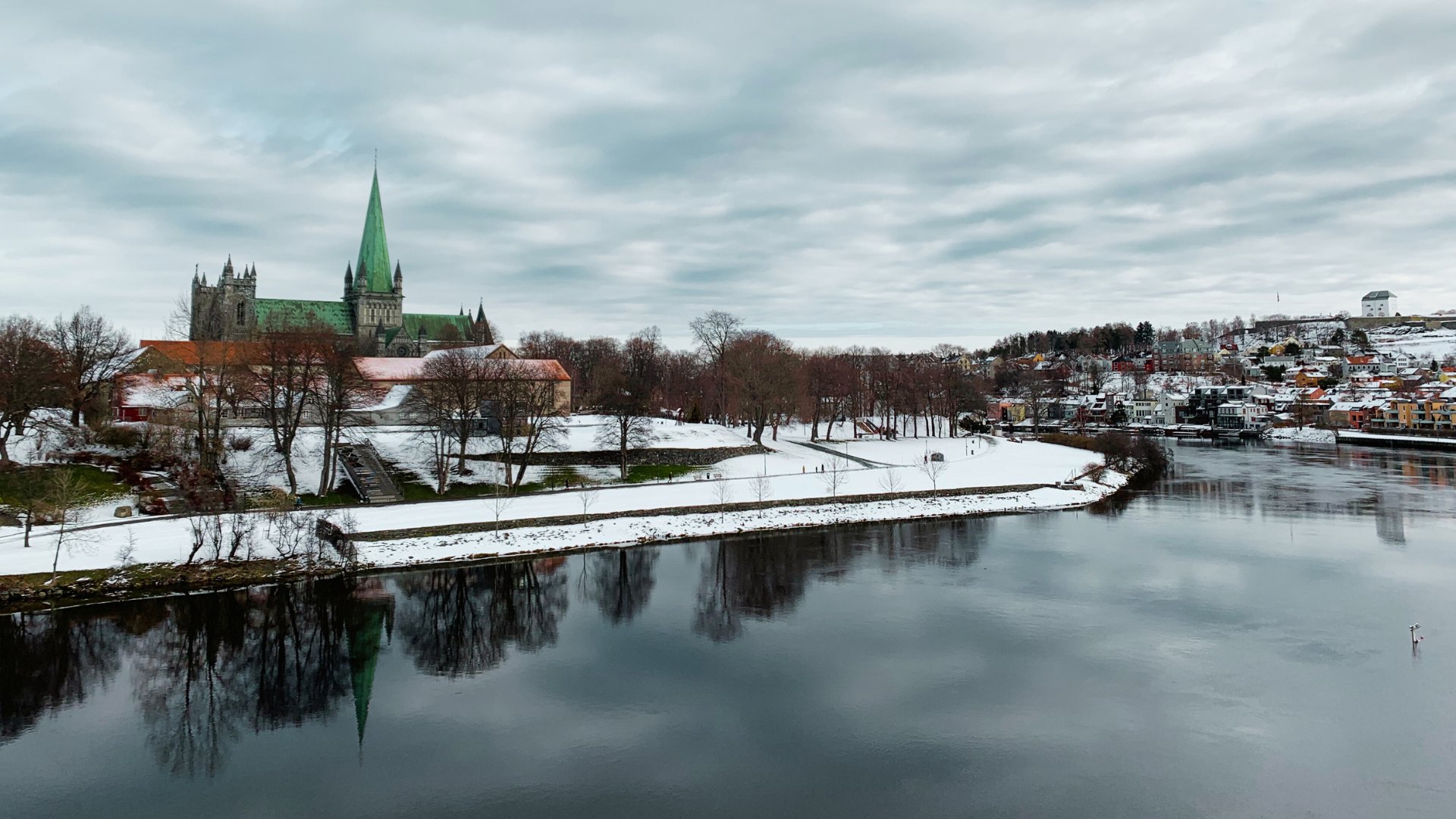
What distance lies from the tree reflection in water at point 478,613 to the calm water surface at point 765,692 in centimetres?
11

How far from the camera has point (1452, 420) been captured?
85500 millimetres

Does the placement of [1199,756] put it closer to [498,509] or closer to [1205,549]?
[1205,549]

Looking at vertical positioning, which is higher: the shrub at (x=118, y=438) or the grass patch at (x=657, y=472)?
the shrub at (x=118, y=438)

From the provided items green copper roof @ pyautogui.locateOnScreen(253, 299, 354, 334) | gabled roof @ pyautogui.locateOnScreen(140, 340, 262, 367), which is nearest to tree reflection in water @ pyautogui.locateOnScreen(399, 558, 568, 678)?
gabled roof @ pyautogui.locateOnScreen(140, 340, 262, 367)

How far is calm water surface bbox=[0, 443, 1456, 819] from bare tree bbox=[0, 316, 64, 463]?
15.1 metres

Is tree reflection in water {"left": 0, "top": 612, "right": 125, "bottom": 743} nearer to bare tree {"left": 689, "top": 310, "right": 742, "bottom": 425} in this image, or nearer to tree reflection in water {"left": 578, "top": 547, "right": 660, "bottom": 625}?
tree reflection in water {"left": 578, "top": 547, "right": 660, "bottom": 625}

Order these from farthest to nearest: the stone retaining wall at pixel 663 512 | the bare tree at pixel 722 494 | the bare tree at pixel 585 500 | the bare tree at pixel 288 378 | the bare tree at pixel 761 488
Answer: the bare tree at pixel 761 488, the bare tree at pixel 722 494, the bare tree at pixel 288 378, the bare tree at pixel 585 500, the stone retaining wall at pixel 663 512

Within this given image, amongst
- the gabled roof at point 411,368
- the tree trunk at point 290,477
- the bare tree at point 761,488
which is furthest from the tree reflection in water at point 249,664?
the gabled roof at point 411,368

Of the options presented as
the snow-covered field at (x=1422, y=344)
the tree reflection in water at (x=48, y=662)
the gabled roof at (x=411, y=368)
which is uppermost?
the snow-covered field at (x=1422, y=344)

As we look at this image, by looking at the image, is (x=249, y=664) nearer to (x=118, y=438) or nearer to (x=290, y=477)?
(x=290, y=477)

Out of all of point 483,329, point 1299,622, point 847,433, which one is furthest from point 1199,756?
point 483,329

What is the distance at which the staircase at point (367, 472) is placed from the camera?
33.6 m

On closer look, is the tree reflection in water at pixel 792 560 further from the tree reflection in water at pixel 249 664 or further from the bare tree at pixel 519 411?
the bare tree at pixel 519 411

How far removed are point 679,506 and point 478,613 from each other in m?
13.6
